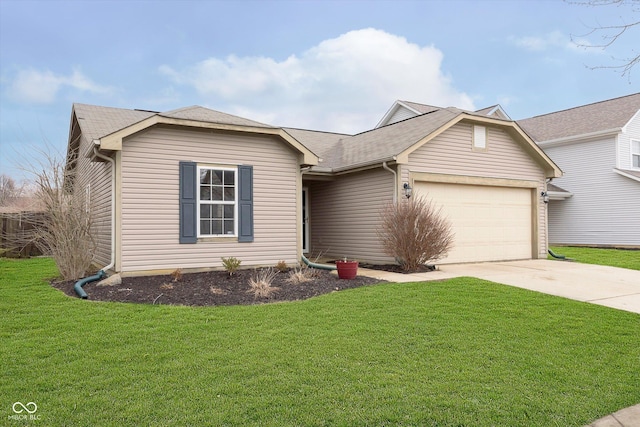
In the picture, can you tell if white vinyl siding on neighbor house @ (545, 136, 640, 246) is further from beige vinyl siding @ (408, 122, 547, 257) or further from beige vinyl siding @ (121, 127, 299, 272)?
beige vinyl siding @ (121, 127, 299, 272)

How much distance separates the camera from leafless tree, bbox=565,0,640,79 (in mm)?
4941

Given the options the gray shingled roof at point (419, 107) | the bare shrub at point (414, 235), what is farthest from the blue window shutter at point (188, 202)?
the gray shingled roof at point (419, 107)

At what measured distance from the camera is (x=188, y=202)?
959 cm

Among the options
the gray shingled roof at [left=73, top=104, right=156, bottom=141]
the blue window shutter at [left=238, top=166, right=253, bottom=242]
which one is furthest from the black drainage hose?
the gray shingled roof at [left=73, top=104, right=156, bottom=141]

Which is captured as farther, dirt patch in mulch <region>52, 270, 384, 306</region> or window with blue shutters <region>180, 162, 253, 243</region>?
window with blue shutters <region>180, 162, 253, 243</region>

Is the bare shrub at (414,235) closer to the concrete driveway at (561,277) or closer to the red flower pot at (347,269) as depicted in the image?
the concrete driveway at (561,277)

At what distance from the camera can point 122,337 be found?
16.5ft

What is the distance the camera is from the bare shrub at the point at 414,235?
10.3m

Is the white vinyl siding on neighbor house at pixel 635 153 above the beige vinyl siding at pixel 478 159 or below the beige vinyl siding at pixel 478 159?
above

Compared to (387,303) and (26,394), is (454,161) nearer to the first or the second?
(387,303)

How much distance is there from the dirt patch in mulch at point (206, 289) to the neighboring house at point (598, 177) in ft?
50.1

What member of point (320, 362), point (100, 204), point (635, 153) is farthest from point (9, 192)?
point (635, 153)

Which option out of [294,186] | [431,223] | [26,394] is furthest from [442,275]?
[26,394]

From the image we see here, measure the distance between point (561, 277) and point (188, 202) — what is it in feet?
27.8
